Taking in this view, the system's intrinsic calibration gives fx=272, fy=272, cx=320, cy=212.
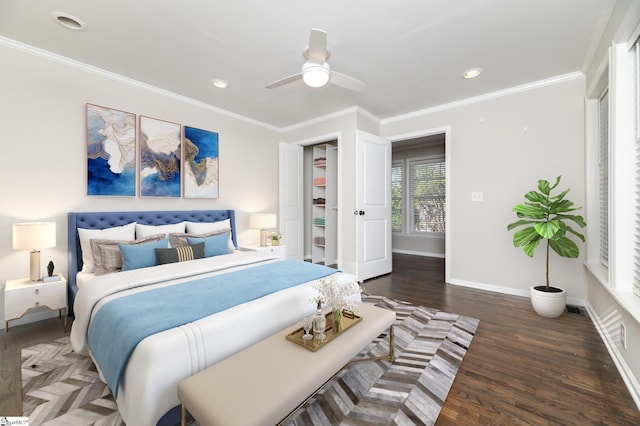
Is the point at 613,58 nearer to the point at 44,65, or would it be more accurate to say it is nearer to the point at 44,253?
the point at 44,65

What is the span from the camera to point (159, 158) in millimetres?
3586

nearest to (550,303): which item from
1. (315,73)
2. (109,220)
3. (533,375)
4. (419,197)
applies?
(533,375)

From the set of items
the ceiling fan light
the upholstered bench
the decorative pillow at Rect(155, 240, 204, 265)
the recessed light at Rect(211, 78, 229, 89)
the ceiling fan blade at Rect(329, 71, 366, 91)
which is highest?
the recessed light at Rect(211, 78, 229, 89)

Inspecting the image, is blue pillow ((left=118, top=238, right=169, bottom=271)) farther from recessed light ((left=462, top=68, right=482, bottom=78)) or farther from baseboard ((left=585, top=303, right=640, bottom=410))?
recessed light ((left=462, top=68, right=482, bottom=78))

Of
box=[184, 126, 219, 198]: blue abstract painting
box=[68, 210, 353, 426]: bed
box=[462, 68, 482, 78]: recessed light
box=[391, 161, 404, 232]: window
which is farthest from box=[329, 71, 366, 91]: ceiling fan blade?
box=[391, 161, 404, 232]: window

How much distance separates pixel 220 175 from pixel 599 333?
15.7 ft

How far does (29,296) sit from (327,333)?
269 centimetres

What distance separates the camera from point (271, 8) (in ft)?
6.98

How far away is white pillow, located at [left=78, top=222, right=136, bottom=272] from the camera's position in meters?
2.78

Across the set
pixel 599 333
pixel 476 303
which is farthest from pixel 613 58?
pixel 476 303

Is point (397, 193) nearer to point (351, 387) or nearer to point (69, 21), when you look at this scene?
point (351, 387)

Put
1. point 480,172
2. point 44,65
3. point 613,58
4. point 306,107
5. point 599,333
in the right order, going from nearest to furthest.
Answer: point 613,58 < point 599,333 < point 44,65 < point 480,172 < point 306,107

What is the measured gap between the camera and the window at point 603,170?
2721 millimetres

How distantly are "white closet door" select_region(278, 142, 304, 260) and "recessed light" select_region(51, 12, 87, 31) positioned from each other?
9.75 feet
